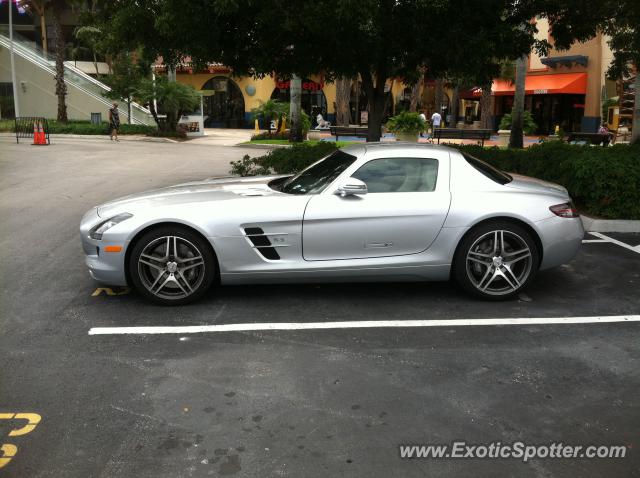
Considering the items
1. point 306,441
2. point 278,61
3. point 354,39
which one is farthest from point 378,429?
point 278,61

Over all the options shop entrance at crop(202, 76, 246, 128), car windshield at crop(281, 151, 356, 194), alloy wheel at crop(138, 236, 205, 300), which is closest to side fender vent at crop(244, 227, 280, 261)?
alloy wheel at crop(138, 236, 205, 300)

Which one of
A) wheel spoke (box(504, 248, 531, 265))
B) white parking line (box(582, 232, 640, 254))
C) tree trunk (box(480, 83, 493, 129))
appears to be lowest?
white parking line (box(582, 232, 640, 254))

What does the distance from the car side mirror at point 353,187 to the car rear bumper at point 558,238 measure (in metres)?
1.65

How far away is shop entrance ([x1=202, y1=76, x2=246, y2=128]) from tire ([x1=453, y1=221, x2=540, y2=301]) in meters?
42.0

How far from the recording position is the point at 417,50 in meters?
10.5

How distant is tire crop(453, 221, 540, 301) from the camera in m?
5.74

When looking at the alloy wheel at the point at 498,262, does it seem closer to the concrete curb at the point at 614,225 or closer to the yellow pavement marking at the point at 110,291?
the yellow pavement marking at the point at 110,291

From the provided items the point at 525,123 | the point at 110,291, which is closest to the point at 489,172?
the point at 110,291

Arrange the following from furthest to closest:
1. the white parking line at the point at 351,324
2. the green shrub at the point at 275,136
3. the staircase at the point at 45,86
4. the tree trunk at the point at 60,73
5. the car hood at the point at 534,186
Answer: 1. the staircase at the point at 45,86
2. the tree trunk at the point at 60,73
3. the green shrub at the point at 275,136
4. the car hood at the point at 534,186
5. the white parking line at the point at 351,324

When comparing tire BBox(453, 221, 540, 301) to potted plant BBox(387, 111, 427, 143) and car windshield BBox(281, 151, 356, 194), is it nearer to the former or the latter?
car windshield BBox(281, 151, 356, 194)

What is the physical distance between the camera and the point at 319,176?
6078mm

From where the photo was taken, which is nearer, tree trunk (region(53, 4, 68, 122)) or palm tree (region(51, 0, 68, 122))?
palm tree (region(51, 0, 68, 122))

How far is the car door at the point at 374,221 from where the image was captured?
560 centimetres

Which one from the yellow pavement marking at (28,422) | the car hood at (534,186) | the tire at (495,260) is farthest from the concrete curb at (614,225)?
the yellow pavement marking at (28,422)
